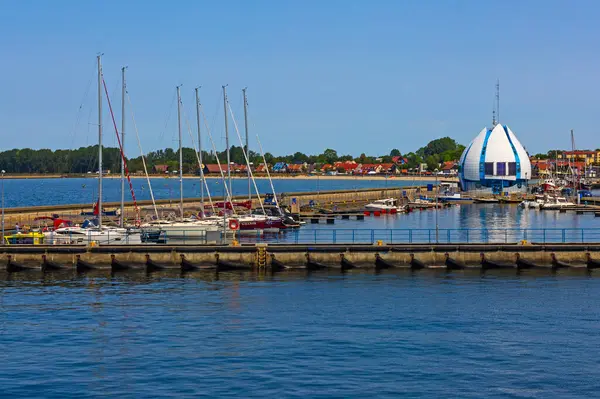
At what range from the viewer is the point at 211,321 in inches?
1826

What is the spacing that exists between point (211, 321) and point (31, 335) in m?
8.88

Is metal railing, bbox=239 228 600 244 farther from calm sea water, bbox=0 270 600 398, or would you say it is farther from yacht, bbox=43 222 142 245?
calm sea water, bbox=0 270 600 398

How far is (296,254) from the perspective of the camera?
2494 inches

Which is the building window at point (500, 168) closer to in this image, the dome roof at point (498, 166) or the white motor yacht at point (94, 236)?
the dome roof at point (498, 166)

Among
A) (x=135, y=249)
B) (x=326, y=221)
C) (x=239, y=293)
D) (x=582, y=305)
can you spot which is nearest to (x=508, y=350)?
(x=582, y=305)

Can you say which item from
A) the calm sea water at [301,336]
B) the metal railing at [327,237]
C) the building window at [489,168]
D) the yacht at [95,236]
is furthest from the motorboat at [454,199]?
the calm sea water at [301,336]

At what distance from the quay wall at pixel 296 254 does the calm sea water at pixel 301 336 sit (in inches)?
105

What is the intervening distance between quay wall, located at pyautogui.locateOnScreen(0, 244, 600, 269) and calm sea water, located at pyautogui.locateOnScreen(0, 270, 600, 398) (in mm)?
2668

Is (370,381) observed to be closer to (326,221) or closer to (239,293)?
(239,293)

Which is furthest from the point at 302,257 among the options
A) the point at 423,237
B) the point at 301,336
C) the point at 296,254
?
the point at 423,237

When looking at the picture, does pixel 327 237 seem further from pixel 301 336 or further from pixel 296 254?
pixel 301 336

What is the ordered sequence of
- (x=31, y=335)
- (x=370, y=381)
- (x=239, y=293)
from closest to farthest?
(x=370, y=381) → (x=31, y=335) → (x=239, y=293)

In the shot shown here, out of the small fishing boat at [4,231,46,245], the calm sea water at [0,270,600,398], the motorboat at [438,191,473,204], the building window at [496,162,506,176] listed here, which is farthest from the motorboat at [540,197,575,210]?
the small fishing boat at [4,231,46,245]

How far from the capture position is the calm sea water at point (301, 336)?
35.5m
